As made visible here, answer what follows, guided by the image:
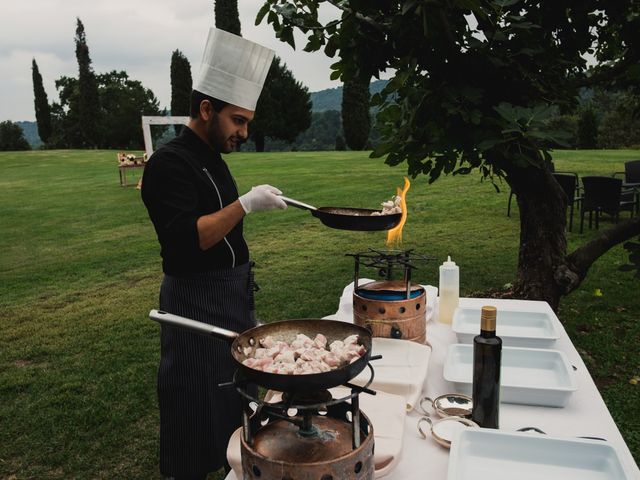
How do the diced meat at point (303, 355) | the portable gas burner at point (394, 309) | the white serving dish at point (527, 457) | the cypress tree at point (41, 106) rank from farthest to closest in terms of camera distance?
1. the cypress tree at point (41, 106)
2. the portable gas burner at point (394, 309)
3. the white serving dish at point (527, 457)
4. the diced meat at point (303, 355)

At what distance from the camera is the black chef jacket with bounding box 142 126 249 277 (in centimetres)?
225

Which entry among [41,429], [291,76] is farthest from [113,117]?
[41,429]

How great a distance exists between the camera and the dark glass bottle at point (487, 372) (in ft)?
5.53

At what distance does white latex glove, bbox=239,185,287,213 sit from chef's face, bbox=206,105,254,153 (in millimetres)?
233

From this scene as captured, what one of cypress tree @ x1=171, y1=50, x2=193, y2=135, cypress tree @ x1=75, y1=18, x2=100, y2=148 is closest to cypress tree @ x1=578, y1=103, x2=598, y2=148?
cypress tree @ x1=171, y1=50, x2=193, y2=135

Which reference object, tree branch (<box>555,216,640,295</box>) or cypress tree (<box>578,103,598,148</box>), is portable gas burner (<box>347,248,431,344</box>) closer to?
tree branch (<box>555,216,640,295</box>)

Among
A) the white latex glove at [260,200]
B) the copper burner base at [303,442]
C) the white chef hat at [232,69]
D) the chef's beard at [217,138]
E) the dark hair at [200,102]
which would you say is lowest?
the copper burner base at [303,442]

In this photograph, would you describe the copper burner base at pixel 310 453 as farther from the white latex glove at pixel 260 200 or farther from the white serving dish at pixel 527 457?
the white latex glove at pixel 260 200

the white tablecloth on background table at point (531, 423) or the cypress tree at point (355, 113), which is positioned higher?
the cypress tree at point (355, 113)

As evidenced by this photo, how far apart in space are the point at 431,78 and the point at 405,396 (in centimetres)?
203

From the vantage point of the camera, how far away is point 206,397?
96.7 inches

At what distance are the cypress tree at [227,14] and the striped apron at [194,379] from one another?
36.6 meters

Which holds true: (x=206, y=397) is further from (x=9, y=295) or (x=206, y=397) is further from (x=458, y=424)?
(x=9, y=295)

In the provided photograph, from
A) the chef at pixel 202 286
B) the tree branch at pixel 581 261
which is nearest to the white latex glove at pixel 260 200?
the chef at pixel 202 286
